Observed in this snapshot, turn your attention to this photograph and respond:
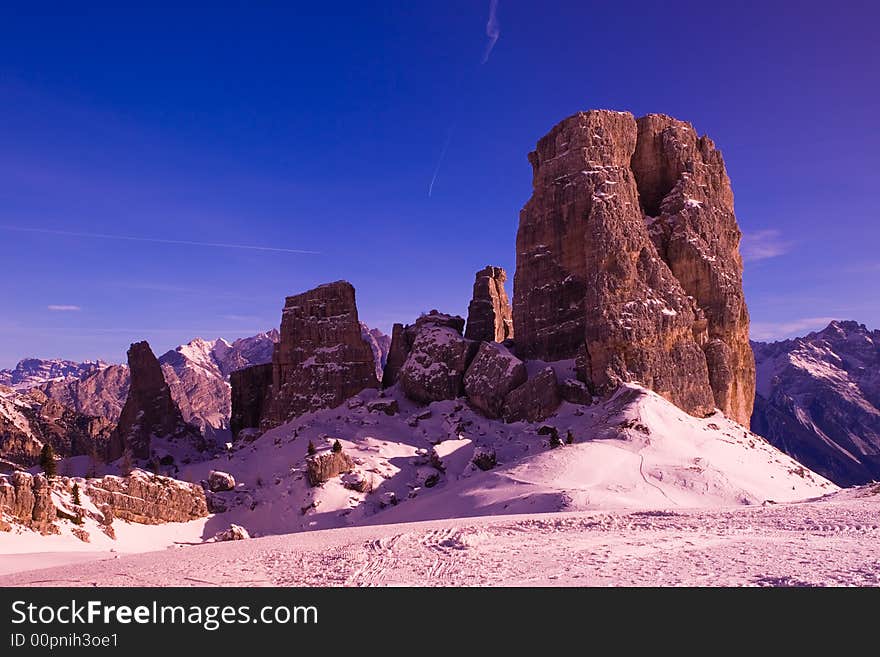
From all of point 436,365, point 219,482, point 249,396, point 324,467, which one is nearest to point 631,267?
point 436,365

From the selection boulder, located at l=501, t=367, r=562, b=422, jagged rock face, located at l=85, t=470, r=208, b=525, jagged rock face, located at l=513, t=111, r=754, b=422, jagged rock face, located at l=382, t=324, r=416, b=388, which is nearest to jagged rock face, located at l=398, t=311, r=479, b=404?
jagged rock face, located at l=382, t=324, r=416, b=388

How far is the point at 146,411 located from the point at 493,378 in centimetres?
4816

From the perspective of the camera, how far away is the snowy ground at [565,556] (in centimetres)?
1269

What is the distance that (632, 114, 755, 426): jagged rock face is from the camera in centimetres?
6562

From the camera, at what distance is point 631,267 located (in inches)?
2413

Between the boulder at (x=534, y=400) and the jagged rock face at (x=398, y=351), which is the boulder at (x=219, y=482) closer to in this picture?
the boulder at (x=534, y=400)

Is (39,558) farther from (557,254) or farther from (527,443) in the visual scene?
(557,254)

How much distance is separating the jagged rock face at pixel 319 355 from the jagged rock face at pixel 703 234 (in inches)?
1539

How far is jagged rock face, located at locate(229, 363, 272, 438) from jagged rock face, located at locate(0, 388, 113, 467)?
941 inches

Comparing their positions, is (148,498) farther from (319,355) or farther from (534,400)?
(534,400)

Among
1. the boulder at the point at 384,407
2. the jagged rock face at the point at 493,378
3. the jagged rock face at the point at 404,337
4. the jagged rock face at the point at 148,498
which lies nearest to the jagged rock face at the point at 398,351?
the jagged rock face at the point at 404,337

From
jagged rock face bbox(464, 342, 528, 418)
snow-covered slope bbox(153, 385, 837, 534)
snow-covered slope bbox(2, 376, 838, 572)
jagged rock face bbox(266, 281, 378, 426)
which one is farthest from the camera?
jagged rock face bbox(266, 281, 378, 426)

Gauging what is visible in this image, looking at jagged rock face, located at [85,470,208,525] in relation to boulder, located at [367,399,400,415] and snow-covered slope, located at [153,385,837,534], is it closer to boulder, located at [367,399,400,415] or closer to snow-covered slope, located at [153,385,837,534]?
snow-covered slope, located at [153,385,837,534]
